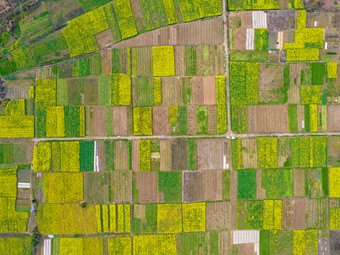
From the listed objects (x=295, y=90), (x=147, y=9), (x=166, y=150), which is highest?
(x=147, y=9)

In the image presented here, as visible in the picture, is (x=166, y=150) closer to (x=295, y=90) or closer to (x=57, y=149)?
(x=57, y=149)

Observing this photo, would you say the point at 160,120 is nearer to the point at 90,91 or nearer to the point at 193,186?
the point at 193,186

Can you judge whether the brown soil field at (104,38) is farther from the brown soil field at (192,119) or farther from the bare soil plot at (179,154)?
the bare soil plot at (179,154)

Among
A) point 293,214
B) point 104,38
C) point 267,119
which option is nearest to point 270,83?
point 267,119

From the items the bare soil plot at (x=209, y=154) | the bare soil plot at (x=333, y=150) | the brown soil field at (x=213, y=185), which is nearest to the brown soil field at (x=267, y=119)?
the bare soil plot at (x=209, y=154)

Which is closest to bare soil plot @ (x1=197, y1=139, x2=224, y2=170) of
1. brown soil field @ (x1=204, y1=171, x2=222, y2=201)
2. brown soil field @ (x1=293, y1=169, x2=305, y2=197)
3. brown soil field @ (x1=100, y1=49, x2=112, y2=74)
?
brown soil field @ (x1=204, y1=171, x2=222, y2=201)

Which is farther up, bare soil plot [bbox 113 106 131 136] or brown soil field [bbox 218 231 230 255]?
bare soil plot [bbox 113 106 131 136]

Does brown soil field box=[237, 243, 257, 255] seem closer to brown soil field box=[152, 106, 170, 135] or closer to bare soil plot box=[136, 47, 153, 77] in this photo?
brown soil field box=[152, 106, 170, 135]

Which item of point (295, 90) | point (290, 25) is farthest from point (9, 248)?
point (290, 25)

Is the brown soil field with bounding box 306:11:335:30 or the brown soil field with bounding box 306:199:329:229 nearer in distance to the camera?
the brown soil field with bounding box 306:199:329:229
